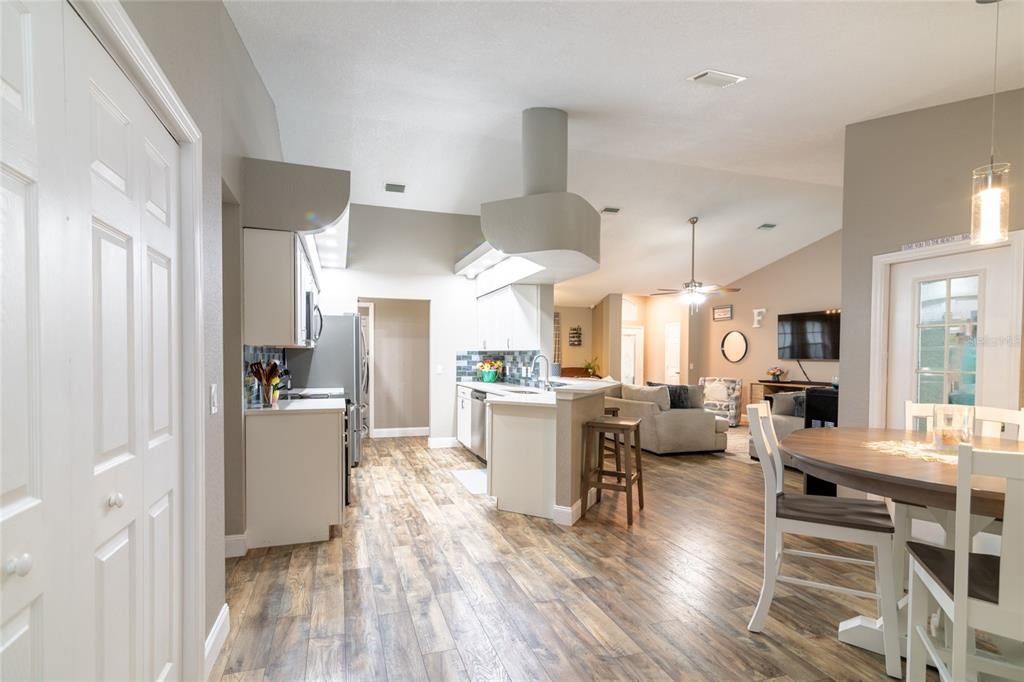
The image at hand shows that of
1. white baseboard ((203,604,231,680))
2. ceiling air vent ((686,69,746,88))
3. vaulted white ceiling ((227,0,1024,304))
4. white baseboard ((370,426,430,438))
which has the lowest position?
white baseboard ((370,426,430,438))

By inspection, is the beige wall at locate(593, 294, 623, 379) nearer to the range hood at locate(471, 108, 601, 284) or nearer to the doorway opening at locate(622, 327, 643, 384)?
the doorway opening at locate(622, 327, 643, 384)

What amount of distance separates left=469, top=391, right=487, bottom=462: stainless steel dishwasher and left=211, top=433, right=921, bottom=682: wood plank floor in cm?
162

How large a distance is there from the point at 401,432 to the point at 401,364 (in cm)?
99

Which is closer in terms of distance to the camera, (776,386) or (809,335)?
(809,335)

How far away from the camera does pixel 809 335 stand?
27.3 ft

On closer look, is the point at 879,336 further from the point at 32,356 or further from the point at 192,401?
the point at 32,356

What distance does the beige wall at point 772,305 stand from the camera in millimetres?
8266

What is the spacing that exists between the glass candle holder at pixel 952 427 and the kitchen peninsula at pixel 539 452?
208 cm

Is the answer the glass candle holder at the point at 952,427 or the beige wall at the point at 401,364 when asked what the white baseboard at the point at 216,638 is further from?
the beige wall at the point at 401,364

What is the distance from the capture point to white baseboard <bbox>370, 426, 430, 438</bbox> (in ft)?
23.7

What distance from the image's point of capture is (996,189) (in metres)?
2.19

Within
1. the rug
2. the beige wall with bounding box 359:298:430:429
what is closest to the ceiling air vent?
the rug

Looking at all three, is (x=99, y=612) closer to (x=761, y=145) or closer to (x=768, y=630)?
(x=768, y=630)

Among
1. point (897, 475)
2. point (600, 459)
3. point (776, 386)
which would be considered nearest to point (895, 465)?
point (897, 475)
